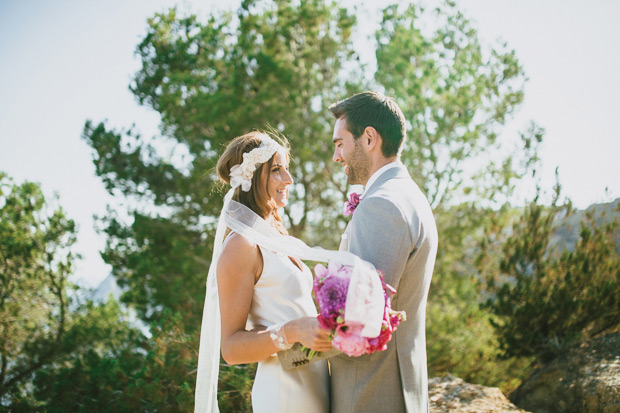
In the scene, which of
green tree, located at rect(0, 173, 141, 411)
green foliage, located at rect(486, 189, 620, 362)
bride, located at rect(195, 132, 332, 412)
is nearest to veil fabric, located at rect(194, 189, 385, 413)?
bride, located at rect(195, 132, 332, 412)

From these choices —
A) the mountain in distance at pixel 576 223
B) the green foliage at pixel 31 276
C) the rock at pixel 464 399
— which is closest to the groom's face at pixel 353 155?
the rock at pixel 464 399

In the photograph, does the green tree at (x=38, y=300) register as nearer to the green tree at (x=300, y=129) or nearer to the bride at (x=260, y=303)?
the green tree at (x=300, y=129)

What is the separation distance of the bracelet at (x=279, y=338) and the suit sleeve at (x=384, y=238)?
18.4 inches

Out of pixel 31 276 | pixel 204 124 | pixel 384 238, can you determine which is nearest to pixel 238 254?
pixel 384 238

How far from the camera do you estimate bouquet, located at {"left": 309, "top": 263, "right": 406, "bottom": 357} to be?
1.80 m

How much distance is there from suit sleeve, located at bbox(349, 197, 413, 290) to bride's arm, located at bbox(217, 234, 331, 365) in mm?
477

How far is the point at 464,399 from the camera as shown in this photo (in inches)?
191

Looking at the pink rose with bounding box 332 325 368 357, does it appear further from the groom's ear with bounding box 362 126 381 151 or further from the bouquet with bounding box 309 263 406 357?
the groom's ear with bounding box 362 126 381 151

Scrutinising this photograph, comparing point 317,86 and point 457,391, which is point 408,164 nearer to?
point 317,86

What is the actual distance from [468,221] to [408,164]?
1871 millimetres

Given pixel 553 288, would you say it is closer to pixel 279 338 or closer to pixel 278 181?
pixel 278 181

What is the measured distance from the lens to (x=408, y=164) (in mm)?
9977

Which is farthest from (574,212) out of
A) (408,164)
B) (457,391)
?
(408,164)

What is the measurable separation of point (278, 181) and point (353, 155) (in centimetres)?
50
